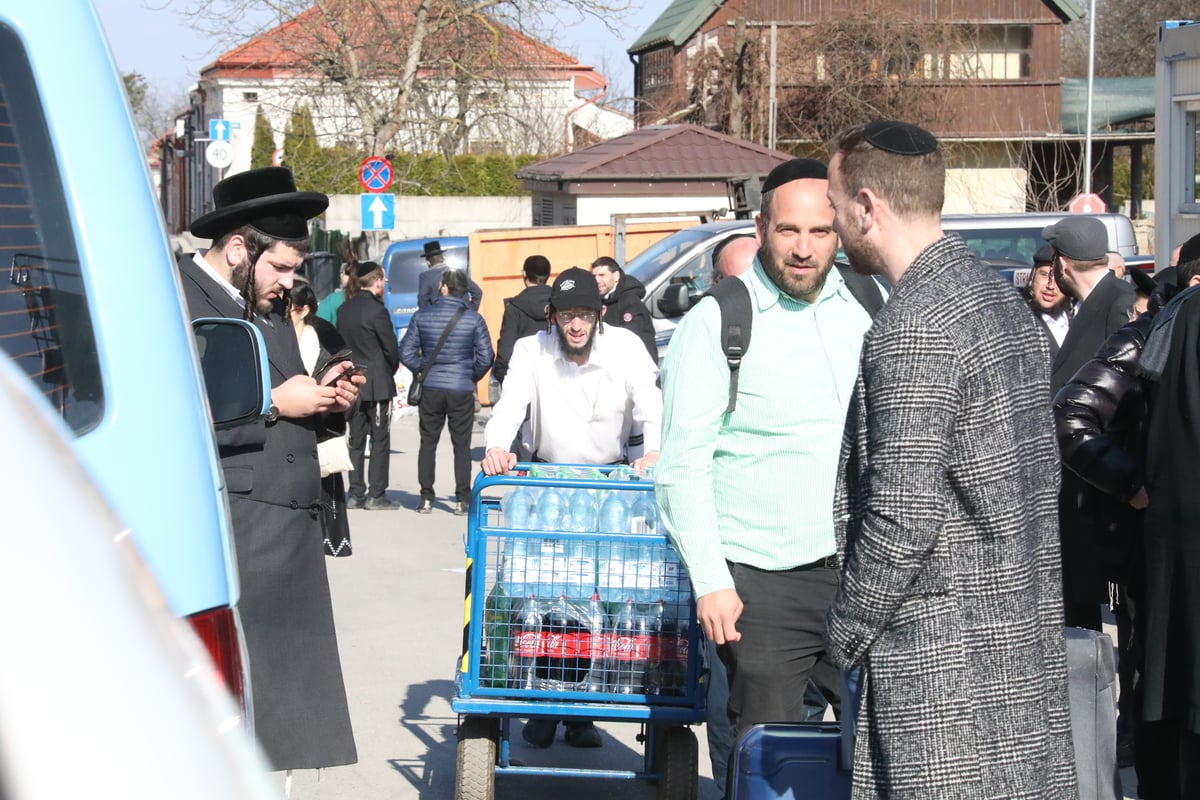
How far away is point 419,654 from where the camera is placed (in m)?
7.77

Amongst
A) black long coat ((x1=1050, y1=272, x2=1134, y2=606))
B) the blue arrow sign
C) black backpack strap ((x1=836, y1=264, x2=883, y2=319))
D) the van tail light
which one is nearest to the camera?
the van tail light

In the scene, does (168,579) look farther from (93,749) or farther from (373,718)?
(373,718)

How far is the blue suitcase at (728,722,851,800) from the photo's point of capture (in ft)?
11.2

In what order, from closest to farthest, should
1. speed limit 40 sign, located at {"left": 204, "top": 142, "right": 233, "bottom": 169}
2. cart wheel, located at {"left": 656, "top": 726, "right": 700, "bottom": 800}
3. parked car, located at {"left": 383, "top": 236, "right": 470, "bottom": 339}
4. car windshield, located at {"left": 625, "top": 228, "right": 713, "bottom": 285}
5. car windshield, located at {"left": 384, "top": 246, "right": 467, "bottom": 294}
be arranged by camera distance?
cart wheel, located at {"left": 656, "top": 726, "right": 700, "bottom": 800}
car windshield, located at {"left": 625, "top": 228, "right": 713, "bottom": 285}
parked car, located at {"left": 383, "top": 236, "right": 470, "bottom": 339}
car windshield, located at {"left": 384, "top": 246, "right": 467, "bottom": 294}
speed limit 40 sign, located at {"left": 204, "top": 142, "right": 233, "bottom": 169}

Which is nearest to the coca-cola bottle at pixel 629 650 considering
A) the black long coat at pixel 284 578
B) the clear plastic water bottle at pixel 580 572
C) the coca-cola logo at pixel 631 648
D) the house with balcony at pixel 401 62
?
the coca-cola logo at pixel 631 648

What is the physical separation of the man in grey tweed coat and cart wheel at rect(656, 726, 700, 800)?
85.5 inches

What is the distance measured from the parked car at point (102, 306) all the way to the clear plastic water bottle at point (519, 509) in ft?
8.94

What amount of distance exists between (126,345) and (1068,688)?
6.81ft

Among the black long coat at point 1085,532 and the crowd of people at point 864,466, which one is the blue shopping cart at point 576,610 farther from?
the black long coat at point 1085,532

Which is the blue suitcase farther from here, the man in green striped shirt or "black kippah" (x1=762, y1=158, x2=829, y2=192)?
"black kippah" (x1=762, y1=158, x2=829, y2=192)

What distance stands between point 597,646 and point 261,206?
1.83 m

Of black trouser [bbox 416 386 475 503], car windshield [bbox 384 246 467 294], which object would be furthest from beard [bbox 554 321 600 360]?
car windshield [bbox 384 246 467 294]

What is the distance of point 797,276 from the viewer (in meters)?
4.23

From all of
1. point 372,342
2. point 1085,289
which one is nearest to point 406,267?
point 372,342
